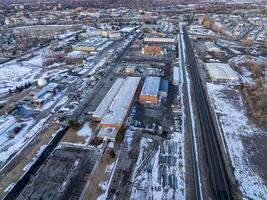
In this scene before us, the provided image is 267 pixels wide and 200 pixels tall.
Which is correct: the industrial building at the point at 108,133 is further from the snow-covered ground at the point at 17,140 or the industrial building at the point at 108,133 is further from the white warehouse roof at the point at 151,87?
the white warehouse roof at the point at 151,87

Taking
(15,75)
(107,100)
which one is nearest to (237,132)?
(107,100)

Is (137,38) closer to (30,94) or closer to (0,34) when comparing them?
(30,94)

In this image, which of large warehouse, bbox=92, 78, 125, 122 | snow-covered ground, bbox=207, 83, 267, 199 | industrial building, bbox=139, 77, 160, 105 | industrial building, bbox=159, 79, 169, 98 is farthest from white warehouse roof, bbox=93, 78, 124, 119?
snow-covered ground, bbox=207, 83, 267, 199

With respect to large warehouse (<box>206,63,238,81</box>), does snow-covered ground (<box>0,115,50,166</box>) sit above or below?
below

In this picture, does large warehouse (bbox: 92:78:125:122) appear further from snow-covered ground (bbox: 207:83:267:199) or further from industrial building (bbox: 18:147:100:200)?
snow-covered ground (bbox: 207:83:267:199)

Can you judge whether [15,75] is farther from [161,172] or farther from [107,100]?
[161,172]
